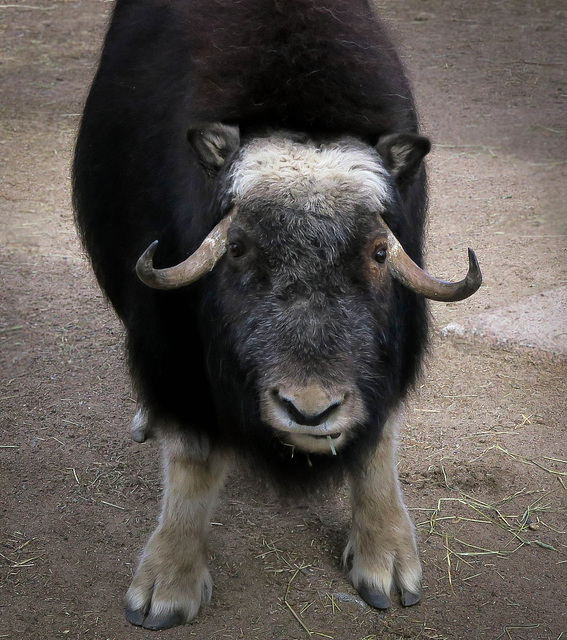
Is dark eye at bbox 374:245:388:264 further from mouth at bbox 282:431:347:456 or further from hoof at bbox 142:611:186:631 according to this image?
hoof at bbox 142:611:186:631

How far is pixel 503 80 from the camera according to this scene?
8.47 meters

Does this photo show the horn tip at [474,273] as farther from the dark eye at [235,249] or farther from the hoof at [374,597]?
the hoof at [374,597]

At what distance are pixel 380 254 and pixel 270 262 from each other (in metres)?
0.33

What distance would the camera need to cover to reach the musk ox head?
234 centimetres

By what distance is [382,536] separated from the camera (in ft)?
10.6

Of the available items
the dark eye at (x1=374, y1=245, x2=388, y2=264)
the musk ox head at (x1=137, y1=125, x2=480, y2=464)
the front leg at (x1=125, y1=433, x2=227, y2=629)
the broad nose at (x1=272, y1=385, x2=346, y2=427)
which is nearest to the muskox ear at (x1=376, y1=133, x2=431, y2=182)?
the musk ox head at (x1=137, y1=125, x2=480, y2=464)

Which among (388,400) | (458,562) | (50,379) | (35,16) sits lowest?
(35,16)

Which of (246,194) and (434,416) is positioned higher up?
(246,194)

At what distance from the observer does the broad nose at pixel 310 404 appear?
7.43 feet

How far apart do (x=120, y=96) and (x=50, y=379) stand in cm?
165

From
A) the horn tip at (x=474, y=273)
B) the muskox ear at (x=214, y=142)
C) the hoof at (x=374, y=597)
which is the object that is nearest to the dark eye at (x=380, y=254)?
the horn tip at (x=474, y=273)

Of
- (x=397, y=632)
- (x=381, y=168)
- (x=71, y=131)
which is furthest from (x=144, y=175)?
(x=71, y=131)

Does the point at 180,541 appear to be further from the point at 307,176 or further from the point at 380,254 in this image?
the point at 307,176

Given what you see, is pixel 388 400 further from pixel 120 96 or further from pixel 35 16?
pixel 35 16
